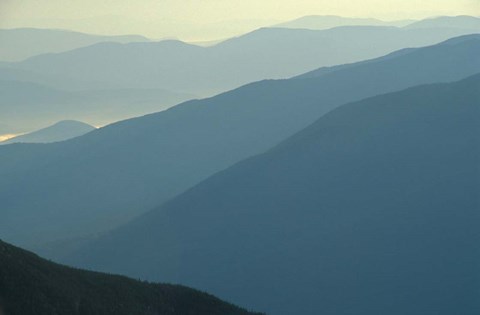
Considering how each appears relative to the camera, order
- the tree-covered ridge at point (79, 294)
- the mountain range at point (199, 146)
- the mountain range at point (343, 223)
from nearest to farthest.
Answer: the tree-covered ridge at point (79, 294)
the mountain range at point (343, 223)
the mountain range at point (199, 146)

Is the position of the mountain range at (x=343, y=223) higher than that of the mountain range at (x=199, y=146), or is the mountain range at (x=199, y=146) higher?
the mountain range at (x=199, y=146)

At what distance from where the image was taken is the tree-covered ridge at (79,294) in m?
25.4

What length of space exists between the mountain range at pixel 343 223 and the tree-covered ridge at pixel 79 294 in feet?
151

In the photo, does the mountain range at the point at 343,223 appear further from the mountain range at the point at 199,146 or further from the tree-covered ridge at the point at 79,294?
the tree-covered ridge at the point at 79,294

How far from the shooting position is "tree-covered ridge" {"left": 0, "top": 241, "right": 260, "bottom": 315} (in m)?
25.4

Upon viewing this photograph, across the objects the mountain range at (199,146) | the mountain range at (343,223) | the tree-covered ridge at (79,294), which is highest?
the mountain range at (199,146)

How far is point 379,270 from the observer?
85.1 metres

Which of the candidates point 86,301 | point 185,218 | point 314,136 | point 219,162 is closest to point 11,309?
point 86,301

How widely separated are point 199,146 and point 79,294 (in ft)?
498

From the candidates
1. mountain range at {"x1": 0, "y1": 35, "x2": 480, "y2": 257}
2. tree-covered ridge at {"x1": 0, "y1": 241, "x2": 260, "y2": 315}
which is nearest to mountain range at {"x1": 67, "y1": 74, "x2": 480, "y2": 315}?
mountain range at {"x1": 0, "y1": 35, "x2": 480, "y2": 257}

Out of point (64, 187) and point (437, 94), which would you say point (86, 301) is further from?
point (64, 187)

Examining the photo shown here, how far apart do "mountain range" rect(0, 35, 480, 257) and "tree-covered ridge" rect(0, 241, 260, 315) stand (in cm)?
10712

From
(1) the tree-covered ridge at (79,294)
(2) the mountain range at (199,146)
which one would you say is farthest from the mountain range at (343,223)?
(1) the tree-covered ridge at (79,294)

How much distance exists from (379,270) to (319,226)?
12632mm
